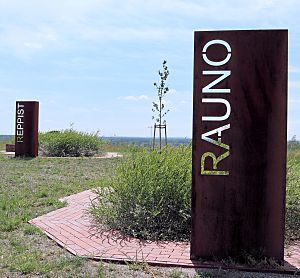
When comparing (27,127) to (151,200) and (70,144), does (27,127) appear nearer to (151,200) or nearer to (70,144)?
(70,144)

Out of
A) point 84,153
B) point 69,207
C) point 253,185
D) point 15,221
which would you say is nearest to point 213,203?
point 253,185

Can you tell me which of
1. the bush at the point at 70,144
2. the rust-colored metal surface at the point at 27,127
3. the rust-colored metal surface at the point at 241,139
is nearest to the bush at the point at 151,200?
the rust-colored metal surface at the point at 241,139

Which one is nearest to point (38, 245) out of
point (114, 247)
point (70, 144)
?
point (114, 247)

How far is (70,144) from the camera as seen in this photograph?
19.0 metres

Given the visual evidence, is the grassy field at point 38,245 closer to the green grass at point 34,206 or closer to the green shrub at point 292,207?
the green grass at point 34,206

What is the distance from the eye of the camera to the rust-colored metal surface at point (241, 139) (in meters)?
4.32

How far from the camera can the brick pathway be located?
4.46 metres

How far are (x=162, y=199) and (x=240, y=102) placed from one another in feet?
5.31

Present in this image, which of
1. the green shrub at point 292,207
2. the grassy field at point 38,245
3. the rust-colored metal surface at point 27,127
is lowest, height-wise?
the grassy field at point 38,245

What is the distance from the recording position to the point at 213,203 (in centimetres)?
441

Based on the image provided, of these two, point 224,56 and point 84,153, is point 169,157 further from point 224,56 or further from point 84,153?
point 84,153

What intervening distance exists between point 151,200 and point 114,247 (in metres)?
0.77

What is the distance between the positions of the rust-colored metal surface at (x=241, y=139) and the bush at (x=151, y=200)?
3.49ft

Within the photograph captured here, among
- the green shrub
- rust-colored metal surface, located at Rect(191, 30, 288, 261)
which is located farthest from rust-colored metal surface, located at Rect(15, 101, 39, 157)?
rust-colored metal surface, located at Rect(191, 30, 288, 261)
